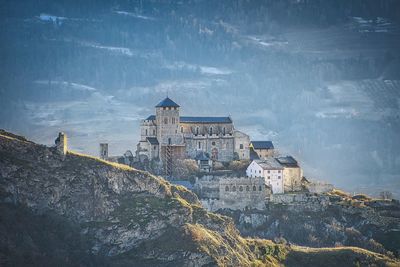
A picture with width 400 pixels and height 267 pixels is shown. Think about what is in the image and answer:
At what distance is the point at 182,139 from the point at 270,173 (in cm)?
1832

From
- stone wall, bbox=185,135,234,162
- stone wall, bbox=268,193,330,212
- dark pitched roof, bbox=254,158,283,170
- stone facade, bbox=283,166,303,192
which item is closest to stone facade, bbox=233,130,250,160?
stone wall, bbox=185,135,234,162

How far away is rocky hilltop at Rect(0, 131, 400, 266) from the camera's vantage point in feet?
→ 452

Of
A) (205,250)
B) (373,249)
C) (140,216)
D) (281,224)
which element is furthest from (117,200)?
(373,249)

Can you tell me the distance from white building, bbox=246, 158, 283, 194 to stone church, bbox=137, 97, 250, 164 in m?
8.44

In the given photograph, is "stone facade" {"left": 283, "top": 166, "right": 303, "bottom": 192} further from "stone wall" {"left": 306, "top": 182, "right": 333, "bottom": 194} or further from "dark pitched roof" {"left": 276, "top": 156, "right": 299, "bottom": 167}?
"stone wall" {"left": 306, "top": 182, "right": 333, "bottom": 194}

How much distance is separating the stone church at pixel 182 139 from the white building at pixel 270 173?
844 cm

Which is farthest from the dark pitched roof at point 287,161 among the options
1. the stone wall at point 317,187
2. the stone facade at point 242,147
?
the stone facade at point 242,147

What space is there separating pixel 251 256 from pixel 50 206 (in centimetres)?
3153

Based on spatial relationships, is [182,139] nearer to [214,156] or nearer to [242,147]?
[214,156]

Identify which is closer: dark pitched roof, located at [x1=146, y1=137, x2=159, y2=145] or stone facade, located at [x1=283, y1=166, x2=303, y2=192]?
stone facade, located at [x1=283, y1=166, x2=303, y2=192]

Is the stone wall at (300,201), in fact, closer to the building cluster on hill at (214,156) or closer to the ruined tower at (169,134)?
the building cluster on hill at (214,156)

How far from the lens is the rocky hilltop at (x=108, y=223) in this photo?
13788 centimetres

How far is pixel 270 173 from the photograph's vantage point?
169375 millimetres

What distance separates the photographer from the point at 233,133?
18000 cm
